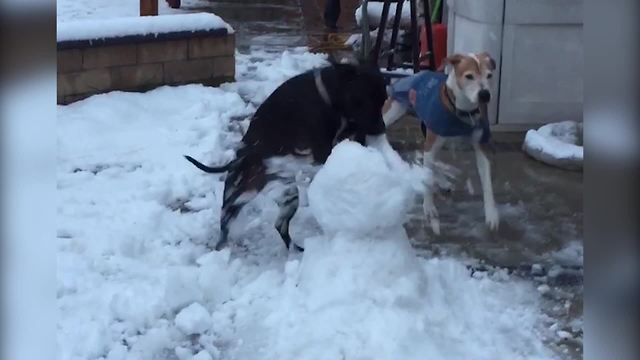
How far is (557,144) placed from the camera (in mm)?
5785

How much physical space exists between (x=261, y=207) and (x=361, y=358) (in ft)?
5.65

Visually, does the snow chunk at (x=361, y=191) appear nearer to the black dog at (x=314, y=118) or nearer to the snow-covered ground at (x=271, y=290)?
the snow-covered ground at (x=271, y=290)

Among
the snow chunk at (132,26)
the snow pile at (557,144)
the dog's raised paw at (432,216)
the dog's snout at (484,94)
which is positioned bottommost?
the dog's raised paw at (432,216)

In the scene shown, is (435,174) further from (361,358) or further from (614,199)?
(614,199)

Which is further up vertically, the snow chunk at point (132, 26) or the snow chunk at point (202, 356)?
the snow chunk at point (132, 26)

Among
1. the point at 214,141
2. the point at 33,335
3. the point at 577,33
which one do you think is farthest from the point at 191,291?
the point at 577,33

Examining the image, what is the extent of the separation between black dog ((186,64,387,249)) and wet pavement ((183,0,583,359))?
0.69 m

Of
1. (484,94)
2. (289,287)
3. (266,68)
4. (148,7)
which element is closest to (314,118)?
(289,287)

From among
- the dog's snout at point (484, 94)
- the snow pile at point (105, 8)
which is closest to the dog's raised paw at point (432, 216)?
the dog's snout at point (484, 94)

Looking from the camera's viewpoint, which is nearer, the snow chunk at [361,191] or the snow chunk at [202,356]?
the snow chunk at [202,356]

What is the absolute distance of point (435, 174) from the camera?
526 cm

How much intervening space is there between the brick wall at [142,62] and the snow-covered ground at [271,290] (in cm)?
201

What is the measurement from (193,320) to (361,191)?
81 centimetres

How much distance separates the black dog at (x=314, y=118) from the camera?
13.7 ft
